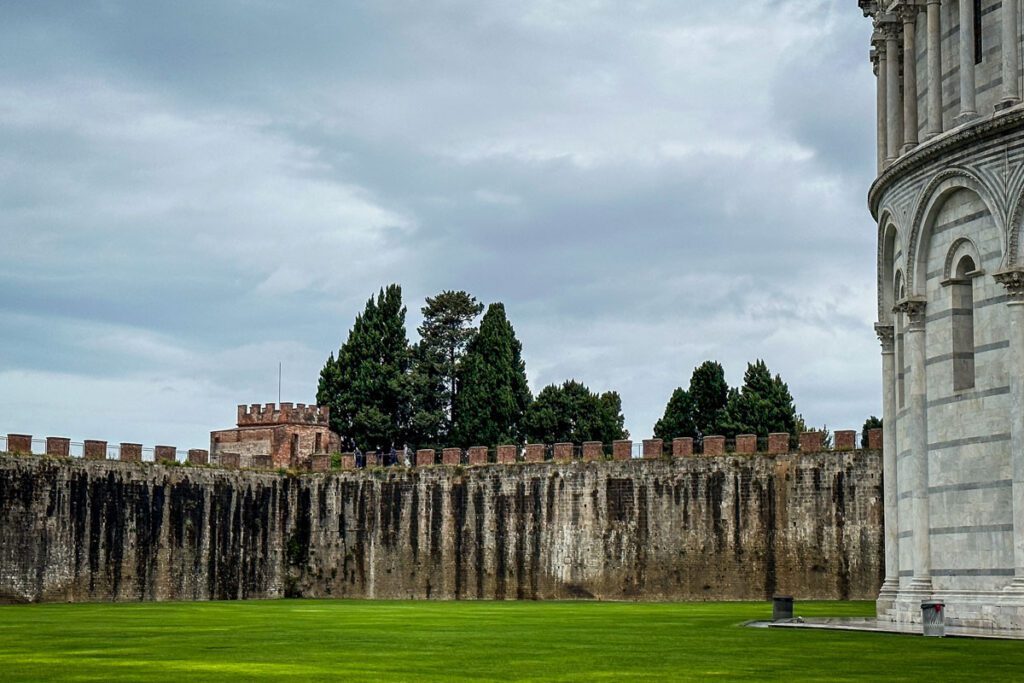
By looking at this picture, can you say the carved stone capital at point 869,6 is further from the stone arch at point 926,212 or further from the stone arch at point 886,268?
the stone arch at point 926,212

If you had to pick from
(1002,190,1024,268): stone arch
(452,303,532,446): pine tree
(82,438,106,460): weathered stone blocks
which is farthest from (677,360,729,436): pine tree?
(1002,190,1024,268): stone arch

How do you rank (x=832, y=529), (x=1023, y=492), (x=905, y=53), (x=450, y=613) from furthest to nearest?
1. (x=832, y=529)
2. (x=450, y=613)
3. (x=905, y=53)
4. (x=1023, y=492)

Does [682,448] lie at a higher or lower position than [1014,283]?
lower

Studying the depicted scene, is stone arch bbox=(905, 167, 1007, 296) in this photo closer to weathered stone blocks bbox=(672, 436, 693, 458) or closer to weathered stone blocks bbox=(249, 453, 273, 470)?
weathered stone blocks bbox=(672, 436, 693, 458)

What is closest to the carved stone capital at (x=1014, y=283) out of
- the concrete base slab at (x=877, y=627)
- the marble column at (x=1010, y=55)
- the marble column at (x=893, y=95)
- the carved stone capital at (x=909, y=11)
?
the marble column at (x=1010, y=55)

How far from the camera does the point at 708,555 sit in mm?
53469

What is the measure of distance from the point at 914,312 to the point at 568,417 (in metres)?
50.4

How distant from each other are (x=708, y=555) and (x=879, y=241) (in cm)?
2189

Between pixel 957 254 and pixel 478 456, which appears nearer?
pixel 957 254

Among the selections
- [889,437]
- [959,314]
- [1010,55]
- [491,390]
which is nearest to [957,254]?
[959,314]

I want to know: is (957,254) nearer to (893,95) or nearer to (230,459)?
(893,95)

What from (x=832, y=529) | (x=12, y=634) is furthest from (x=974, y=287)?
(x=832, y=529)

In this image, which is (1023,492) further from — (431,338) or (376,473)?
(431,338)

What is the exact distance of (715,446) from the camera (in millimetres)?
54312
